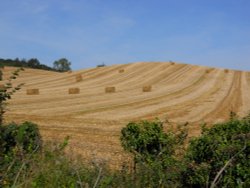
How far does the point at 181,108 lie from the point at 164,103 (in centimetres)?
237

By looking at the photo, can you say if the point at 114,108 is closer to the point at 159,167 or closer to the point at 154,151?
the point at 154,151

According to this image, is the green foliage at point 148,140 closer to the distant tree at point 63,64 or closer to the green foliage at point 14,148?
the green foliage at point 14,148

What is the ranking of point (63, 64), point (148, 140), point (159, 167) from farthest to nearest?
point (63, 64), point (148, 140), point (159, 167)

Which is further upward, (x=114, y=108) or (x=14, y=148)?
(x=114, y=108)

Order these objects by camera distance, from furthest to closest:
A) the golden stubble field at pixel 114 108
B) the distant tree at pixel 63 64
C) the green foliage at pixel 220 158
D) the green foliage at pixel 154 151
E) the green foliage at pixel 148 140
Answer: the distant tree at pixel 63 64 < the golden stubble field at pixel 114 108 < the green foliage at pixel 148 140 < the green foliage at pixel 154 151 < the green foliage at pixel 220 158

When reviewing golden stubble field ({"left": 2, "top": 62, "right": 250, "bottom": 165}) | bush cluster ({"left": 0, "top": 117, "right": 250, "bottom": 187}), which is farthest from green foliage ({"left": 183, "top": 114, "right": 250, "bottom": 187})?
golden stubble field ({"left": 2, "top": 62, "right": 250, "bottom": 165})

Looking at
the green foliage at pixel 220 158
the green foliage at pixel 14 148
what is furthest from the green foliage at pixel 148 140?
the green foliage at pixel 14 148

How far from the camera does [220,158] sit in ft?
19.2

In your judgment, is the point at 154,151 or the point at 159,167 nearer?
the point at 159,167

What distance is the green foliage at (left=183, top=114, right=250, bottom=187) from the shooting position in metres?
5.67

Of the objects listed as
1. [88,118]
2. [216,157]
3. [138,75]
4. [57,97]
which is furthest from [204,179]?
[138,75]

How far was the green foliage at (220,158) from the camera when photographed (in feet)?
18.6

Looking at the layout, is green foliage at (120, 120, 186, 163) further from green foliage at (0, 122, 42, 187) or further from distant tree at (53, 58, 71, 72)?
distant tree at (53, 58, 71, 72)

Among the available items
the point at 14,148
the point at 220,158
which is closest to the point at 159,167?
the point at 220,158
